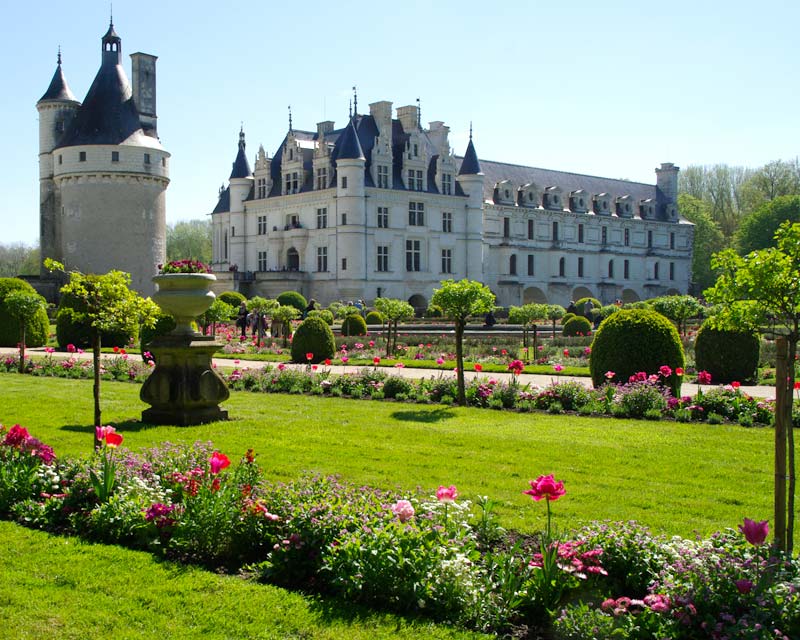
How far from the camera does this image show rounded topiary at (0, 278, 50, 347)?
26891mm

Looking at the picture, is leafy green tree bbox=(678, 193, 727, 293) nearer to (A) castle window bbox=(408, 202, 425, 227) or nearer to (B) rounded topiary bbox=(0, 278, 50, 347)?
(A) castle window bbox=(408, 202, 425, 227)

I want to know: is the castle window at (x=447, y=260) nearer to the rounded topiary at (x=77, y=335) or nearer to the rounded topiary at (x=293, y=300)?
the rounded topiary at (x=293, y=300)

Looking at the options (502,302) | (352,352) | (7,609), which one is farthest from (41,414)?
(502,302)

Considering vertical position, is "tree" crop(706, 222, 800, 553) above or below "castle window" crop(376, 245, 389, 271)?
below

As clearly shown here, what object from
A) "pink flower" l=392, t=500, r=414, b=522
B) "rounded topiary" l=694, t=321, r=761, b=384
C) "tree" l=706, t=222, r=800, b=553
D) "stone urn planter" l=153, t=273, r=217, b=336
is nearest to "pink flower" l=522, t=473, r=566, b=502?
"pink flower" l=392, t=500, r=414, b=522

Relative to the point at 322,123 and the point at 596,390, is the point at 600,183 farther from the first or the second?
the point at 596,390

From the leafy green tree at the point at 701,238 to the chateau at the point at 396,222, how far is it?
1189 cm

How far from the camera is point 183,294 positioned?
11250 millimetres

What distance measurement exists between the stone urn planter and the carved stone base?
0.24 metres

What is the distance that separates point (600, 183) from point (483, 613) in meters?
71.2

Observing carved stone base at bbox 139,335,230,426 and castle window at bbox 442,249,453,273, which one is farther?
castle window at bbox 442,249,453,273

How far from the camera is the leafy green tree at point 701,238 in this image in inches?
2997

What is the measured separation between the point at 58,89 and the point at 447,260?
26132 millimetres

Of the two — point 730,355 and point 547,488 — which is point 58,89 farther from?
point 547,488
